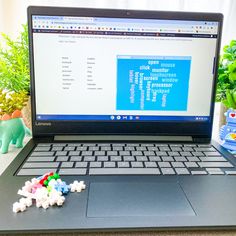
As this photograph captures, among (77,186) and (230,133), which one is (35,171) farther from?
(230,133)

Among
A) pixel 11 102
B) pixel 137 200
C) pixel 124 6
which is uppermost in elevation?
pixel 124 6

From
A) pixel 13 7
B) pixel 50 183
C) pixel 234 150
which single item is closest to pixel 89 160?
pixel 50 183

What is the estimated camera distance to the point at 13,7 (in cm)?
93

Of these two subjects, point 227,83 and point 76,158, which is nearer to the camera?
point 76,158

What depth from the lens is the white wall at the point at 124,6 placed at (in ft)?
3.04

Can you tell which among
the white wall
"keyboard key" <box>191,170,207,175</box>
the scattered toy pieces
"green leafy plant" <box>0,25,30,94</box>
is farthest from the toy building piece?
the white wall

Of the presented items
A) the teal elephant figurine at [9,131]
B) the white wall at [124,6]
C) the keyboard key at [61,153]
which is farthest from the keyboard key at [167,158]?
the white wall at [124,6]

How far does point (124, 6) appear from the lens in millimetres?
972

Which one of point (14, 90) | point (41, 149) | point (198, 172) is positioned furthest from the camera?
point (14, 90)

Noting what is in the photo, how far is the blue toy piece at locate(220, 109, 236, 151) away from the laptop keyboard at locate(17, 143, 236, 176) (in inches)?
2.4

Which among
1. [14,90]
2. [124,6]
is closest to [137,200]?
[14,90]

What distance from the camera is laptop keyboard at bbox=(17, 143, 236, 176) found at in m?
0.47

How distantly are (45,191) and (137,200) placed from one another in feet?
0.45

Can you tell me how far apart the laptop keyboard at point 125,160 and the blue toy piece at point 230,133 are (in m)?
0.06
